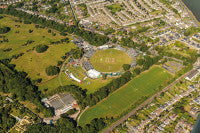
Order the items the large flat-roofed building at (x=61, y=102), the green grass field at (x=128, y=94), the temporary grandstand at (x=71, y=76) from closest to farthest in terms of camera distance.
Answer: the green grass field at (x=128, y=94), the large flat-roofed building at (x=61, y=102), the temporary grandstand at (x=71, y=76)

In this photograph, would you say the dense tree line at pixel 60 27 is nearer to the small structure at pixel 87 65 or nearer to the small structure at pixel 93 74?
the small structure at pixel 87 65

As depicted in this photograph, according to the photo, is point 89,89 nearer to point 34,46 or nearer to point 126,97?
point 126,97

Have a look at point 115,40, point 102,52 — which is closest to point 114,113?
point 102,52

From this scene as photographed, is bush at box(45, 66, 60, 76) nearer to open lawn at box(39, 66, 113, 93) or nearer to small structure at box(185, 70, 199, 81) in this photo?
open lawn at box(39, 66, 113, 93)

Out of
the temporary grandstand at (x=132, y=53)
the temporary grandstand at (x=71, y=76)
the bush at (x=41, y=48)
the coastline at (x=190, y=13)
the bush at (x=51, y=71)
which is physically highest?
the coastline at (x=190, y=13)

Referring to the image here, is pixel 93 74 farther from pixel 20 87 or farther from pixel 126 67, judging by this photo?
pixel 20 87

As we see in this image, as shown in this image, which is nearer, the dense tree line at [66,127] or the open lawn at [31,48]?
the dense tree line at [66,127]

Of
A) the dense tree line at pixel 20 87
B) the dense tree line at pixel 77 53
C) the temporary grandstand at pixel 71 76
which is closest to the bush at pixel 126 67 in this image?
the temporary grandstand at pixel 71 76

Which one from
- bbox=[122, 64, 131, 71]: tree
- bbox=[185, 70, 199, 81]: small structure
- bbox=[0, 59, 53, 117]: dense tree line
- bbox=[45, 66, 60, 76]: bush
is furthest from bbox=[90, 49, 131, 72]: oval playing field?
bbox=[0, 59, 53, 117]: dense tree line
